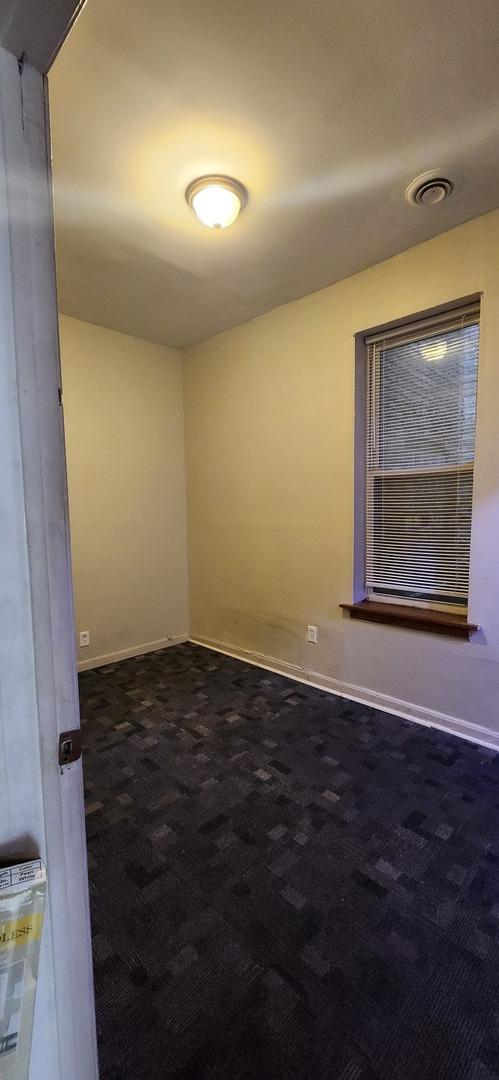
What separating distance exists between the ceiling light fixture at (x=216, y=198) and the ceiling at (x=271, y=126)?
41mm

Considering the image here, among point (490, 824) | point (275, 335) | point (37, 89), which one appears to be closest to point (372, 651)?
point (490, 824)

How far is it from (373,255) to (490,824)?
2698 millimetres

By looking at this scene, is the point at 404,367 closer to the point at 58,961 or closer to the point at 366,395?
the point at 366,395

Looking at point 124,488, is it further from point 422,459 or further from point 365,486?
point 422,459

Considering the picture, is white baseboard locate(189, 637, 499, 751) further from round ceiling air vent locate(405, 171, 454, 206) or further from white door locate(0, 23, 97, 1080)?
round ceiling air vent locate(405, 171, 454, 206)

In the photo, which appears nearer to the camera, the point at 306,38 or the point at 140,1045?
the point at 140,1045

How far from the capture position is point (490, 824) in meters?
1.63

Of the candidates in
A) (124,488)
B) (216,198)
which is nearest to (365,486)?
(216,198)

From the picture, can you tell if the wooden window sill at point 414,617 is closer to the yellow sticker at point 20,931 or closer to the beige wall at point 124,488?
the beige wall at point 124,488

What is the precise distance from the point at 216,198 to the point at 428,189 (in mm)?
897

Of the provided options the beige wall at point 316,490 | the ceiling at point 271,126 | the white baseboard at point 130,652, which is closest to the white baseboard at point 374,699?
the beige wall at point 316,490

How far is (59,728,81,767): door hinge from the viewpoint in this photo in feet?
2.01

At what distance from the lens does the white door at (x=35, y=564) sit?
1.76ft

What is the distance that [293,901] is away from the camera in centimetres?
132
